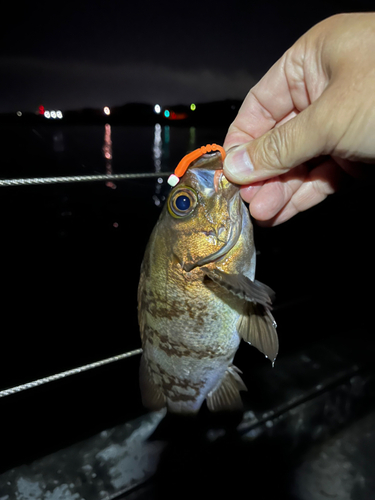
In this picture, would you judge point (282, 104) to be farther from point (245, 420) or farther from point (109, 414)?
point (109, 414)

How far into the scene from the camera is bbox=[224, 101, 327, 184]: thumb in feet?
3.78

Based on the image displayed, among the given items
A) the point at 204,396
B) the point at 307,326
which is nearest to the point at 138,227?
the point at 307,326

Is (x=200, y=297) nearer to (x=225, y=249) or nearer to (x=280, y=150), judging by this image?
(x=225, y=249)

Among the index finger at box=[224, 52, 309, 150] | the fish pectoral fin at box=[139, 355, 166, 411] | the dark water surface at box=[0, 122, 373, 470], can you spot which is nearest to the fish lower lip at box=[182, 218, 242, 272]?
the index finger at box=[224, 52, 309, 150]

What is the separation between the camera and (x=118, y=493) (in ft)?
5.51

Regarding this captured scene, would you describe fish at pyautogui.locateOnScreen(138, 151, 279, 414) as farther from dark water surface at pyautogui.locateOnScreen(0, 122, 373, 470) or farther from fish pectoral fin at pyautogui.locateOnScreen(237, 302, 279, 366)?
dark water surface at pyautogui.locateOnScreen(0, 122, 373, 470)

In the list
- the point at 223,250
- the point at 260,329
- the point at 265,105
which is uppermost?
the point at 265,105

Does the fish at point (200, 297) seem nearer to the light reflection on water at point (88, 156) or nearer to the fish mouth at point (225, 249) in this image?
the fish mouth at point (225, 249)

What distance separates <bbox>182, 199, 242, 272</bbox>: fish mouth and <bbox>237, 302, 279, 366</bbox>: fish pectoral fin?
32 cm

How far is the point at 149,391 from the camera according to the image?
1782 millimetres

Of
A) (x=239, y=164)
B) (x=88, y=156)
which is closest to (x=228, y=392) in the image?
(x=239, y=164)

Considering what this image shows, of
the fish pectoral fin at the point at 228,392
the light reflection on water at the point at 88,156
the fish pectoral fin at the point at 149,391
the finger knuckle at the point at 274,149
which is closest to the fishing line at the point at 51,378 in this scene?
the fish pectoral fin at the point at 149,391

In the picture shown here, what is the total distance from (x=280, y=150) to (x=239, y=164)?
166mm

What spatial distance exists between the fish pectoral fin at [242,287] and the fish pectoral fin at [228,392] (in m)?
0.55
